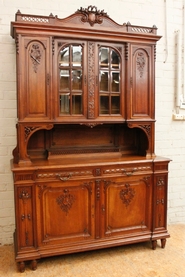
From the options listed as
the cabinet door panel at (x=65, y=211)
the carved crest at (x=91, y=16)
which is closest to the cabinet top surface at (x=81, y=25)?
the carved crest at (x=91, y=16)

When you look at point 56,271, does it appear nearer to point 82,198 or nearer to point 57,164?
point 82,198

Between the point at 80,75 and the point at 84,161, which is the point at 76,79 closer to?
the point at 80,75

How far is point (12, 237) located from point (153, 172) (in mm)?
1690

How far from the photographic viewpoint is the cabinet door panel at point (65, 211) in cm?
235

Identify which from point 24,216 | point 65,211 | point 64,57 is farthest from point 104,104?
point 24,216

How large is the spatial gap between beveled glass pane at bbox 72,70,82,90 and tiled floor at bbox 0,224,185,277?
A: 65.9 inches

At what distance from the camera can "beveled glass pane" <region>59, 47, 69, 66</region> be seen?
97.3 inches

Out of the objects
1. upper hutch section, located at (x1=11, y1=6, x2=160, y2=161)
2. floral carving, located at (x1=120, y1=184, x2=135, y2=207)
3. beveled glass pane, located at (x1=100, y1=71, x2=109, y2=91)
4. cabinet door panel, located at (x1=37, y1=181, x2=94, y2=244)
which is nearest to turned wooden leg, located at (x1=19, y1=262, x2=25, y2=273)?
cabinet door panel, located at (x1=37, y1=181, x2=94, y2=244)

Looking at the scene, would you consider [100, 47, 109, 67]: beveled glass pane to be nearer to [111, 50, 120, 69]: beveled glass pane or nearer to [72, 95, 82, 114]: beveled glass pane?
[111, 50, 120, 69]: beveled glass pane

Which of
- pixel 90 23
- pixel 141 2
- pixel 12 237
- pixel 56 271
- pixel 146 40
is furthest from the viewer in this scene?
pixel 141 2

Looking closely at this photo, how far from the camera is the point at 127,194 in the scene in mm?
2588

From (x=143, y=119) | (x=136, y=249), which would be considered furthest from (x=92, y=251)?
(x=143, y=119)

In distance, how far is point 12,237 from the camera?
9.33ft

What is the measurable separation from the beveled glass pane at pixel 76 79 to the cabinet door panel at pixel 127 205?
3.19ft
